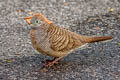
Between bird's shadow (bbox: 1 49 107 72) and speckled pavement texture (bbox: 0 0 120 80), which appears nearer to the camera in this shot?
speckled pavement texture (bbox: 0 0 120 80)

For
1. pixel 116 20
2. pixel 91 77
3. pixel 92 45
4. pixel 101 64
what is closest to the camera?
pixel 91 77

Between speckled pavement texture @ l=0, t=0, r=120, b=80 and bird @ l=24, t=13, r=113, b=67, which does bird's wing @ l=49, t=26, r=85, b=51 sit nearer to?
bird @ l=24, t=13, r=113, b=67

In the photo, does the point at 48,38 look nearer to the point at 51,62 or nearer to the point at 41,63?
the point at 51,62

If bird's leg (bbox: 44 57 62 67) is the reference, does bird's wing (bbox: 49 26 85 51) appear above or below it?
above

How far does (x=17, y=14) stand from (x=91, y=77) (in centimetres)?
343

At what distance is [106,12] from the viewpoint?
26.1 ft

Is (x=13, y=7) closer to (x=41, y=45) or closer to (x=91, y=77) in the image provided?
(x=41, y=45)

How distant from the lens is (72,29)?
22.9ft

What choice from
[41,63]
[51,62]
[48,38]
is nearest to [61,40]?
[48,38]

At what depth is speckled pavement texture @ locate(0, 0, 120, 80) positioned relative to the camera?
517cm

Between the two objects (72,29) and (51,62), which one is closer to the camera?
(51,62)

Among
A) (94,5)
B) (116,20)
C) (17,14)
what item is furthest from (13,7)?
(116,20)

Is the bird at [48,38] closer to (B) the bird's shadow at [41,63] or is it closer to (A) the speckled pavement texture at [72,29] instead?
(B) the bird's shadow at [41,63]

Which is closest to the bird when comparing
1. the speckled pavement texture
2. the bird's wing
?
the bird's wing
